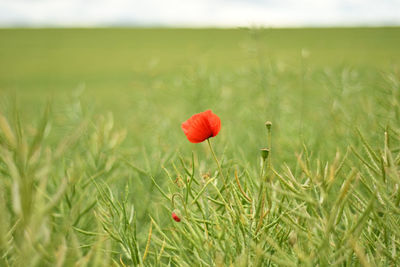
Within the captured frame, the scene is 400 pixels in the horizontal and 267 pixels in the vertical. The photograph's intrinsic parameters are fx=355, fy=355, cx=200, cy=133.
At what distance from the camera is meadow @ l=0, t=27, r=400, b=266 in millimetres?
404

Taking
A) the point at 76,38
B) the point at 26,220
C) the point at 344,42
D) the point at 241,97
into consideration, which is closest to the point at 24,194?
the point at 26,220

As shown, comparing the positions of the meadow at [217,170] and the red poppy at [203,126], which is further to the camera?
the red poppy at [203,126]

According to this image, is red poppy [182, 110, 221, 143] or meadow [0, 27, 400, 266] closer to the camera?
meadow [0, 27, 400, 266]

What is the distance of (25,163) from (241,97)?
202cm

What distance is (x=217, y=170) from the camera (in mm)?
651

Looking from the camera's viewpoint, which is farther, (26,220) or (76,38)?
(76,38)

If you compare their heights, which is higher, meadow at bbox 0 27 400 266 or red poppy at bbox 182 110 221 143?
red poppy at bbox 182 110 221 143

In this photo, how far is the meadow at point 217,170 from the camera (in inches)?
15.9

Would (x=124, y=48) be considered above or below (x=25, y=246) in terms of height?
above

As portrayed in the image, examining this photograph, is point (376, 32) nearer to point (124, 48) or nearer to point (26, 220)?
point (124, 48)

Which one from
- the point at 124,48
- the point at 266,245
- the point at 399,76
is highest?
the point at 124,48

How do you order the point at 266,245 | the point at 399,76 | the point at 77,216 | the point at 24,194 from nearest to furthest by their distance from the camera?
the point at 24,194
the point at 266,245
the point at 77,216
the point at 399,76

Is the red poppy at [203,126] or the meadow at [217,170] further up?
the red poppy at [203,126]

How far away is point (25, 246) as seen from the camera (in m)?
0.30
